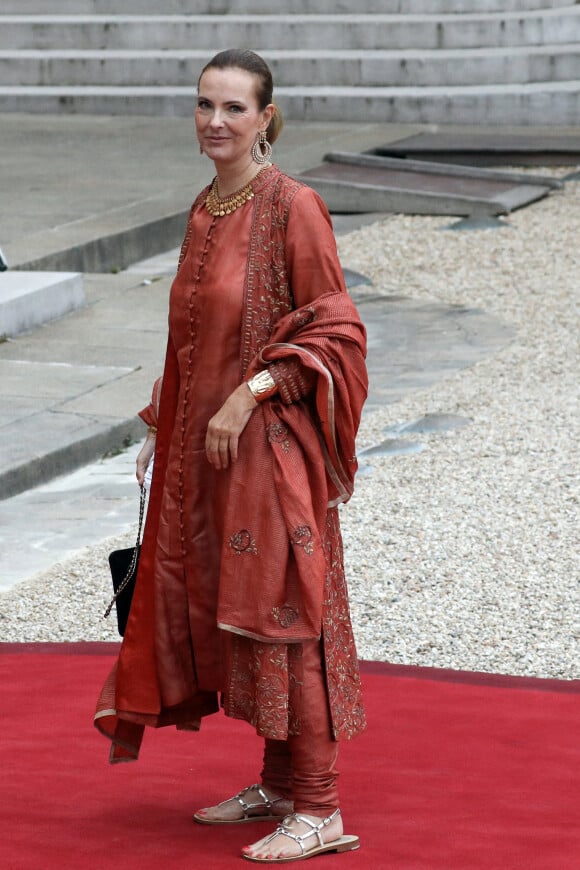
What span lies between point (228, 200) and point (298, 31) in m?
15.5

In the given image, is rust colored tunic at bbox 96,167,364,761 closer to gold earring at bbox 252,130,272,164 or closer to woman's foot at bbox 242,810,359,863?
gold earring at bbox 252,130,272,164

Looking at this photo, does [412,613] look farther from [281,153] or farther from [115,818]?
[281,153]

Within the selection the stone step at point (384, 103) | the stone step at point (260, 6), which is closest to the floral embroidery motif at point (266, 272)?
the stone step at point (384, 103)

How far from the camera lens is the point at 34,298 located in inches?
352

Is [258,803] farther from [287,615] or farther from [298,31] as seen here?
[298,31]

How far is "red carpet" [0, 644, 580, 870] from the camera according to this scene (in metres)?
3.10

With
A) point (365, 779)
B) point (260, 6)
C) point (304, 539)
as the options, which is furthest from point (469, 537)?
point (260, 6)

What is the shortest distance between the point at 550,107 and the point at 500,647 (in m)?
12.9

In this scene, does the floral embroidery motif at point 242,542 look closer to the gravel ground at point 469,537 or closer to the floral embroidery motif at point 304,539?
the floral embroidery motif at point 304,539

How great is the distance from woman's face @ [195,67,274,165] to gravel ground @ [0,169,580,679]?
2.03 metres

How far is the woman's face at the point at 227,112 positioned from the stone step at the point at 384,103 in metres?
14.2

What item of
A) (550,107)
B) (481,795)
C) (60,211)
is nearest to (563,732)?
(481,795)

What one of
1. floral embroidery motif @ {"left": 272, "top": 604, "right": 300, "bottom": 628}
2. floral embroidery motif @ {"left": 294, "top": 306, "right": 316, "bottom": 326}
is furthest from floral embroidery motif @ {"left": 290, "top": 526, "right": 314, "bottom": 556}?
floral embroidery motif @ {"left": 294, "top": 306, "right": 316, "bottom": 326}

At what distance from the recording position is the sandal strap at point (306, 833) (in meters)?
3.08
